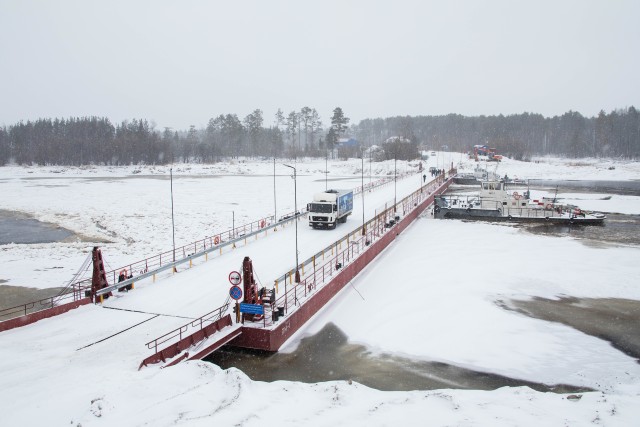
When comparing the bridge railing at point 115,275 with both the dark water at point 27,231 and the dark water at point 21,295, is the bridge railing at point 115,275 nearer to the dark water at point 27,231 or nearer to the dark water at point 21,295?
the dark water at point 21,295

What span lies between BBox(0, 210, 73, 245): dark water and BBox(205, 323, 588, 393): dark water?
1137 inches

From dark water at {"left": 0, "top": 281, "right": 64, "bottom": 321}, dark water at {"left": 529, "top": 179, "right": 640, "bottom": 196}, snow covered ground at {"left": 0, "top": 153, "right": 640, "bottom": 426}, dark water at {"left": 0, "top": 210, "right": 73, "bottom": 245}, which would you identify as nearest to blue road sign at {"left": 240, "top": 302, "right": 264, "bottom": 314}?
snow covered ground at {"left": 0, "top": 153, "right": 640, "bottom": 426}

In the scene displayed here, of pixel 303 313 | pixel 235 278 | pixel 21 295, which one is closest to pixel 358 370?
pixel 303 313

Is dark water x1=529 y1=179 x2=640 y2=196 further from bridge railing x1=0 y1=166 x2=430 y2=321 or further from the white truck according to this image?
bridge railing x1=0 y1=166 x2=430 y2=321

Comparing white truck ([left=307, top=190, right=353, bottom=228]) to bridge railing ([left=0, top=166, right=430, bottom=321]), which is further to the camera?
white truck ([left=307, top=190, right=353, bottom=228])

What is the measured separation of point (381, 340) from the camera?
65.2ft

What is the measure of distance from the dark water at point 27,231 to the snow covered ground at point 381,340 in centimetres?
207

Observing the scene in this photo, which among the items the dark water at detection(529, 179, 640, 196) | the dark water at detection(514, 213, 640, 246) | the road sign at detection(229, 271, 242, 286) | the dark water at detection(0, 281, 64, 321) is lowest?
the dark water at detection(0, 281, 64, 321)

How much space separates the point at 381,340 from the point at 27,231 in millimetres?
37261

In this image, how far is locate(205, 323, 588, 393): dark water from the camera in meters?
16.1

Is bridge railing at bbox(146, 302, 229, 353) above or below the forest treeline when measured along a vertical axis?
below

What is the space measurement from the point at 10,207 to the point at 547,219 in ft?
199

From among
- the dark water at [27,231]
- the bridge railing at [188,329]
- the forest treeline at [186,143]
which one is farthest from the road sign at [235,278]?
the forest treeline at [186,143]

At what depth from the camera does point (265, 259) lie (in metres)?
28.0
